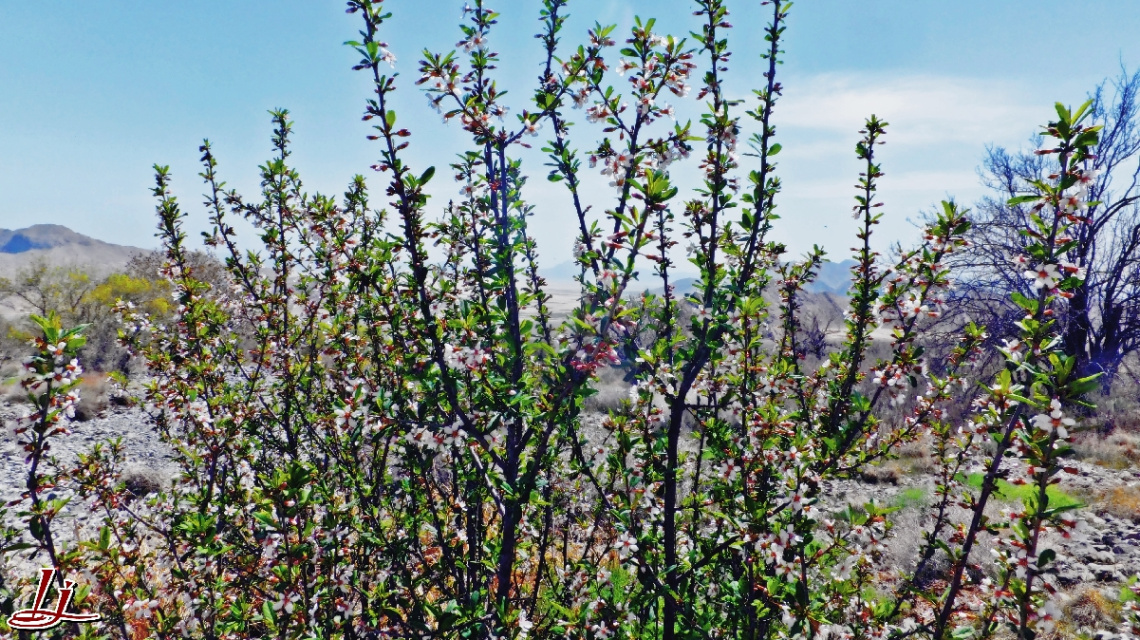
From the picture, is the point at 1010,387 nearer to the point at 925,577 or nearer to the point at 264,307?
the point at 264,307

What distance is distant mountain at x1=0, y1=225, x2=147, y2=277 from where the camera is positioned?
139 metres

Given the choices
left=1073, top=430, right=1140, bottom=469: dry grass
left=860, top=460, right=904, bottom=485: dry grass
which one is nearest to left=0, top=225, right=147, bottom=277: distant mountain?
left=860, top=460, right=904, bottom=485: dry grass

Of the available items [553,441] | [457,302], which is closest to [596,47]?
[457,302]

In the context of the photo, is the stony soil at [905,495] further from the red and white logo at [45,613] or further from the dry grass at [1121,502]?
the red and white logo at [45,613]

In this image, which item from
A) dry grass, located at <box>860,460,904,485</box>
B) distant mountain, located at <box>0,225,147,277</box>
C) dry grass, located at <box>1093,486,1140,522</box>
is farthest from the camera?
distant mountain, located at <box>0,225,147,277</box>

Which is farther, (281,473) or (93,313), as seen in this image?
(93,313)

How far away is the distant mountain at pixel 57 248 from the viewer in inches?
5487

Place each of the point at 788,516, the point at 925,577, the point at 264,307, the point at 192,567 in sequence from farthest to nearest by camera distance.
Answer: the point at 925,577 < the point at 264,307 < the point at 192,567 < the point at 788,516

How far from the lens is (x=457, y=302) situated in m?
3.54

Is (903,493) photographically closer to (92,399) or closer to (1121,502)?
(1121,502)

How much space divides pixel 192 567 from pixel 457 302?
2.80 meters

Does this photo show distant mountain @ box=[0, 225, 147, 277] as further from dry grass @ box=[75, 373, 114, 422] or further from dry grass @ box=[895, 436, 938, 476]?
dry grass @ box=[895, 436, 938, 476]

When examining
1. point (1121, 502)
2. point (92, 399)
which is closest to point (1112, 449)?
point (1121, 502)

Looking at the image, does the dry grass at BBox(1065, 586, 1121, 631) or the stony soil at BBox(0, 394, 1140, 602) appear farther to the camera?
the stony soil at BBox(0, 394, 1140, 602)
